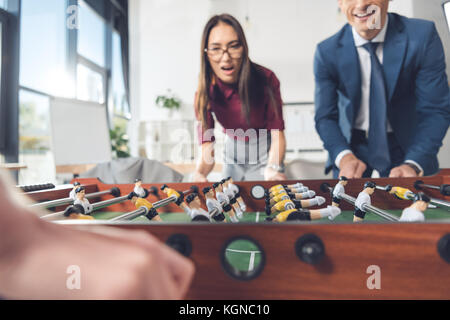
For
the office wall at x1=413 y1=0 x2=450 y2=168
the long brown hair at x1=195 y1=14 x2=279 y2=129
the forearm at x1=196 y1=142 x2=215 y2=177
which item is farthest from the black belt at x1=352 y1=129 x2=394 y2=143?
the forearm at x1=196 y1=142 x2=215 y2=177

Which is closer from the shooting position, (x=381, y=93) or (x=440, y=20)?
(x=381, y=93)

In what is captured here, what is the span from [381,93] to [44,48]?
371cm

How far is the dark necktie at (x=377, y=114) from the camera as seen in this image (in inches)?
80.6

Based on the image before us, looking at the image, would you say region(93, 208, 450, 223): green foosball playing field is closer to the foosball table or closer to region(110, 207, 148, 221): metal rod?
region(110, 207, 148, 221): metal rod

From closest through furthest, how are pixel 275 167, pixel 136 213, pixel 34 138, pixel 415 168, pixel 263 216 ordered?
1. pixel 136 213
2. pixel 263 216
3. pixel 415 168
4. pixel 275 167
5. pixel 34 138

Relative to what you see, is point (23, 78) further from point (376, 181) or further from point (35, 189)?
point (376, 181)

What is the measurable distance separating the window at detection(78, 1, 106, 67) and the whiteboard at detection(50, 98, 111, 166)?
1.31 metres

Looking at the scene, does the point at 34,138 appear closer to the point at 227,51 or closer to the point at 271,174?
the point at 227,51

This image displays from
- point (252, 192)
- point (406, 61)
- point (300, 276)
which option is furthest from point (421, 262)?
point (406, 61)

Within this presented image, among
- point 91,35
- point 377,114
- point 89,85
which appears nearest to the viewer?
point 377,114

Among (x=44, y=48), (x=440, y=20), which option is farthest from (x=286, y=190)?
(x=44, y=48)

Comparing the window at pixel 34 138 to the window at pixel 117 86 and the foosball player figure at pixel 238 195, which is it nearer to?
the window at pixel 117 86

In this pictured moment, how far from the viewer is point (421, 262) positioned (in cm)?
40

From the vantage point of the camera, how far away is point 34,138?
10.3 feet
